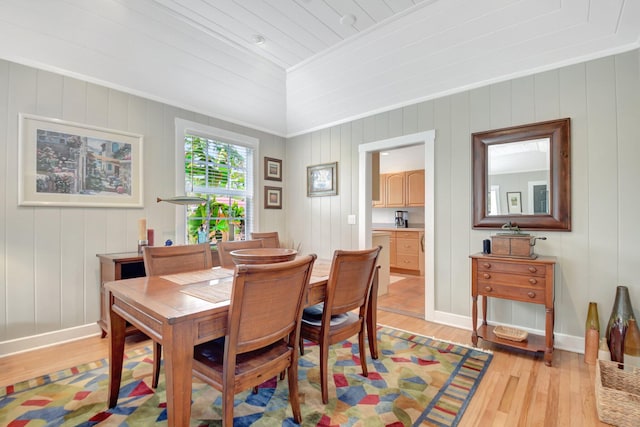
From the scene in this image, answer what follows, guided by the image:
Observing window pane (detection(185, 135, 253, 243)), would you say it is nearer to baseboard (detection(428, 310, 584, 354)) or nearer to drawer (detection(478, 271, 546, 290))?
baseboard (detection(428, 310, 584, 354))

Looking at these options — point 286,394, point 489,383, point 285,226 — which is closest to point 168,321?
point 286,394

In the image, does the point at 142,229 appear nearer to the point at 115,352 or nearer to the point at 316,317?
the point at 115,352

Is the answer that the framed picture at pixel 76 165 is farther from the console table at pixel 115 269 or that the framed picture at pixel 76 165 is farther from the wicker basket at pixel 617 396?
the wicker basket at pixel 617 396

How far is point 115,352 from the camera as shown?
1749 mm

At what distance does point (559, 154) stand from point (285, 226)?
3.47 meters

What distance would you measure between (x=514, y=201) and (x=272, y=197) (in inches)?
122

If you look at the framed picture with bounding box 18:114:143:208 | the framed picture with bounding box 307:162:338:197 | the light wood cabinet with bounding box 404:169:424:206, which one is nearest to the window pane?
the framed picture with bounding box 18:114:143:208

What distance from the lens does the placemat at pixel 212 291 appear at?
4.92ft

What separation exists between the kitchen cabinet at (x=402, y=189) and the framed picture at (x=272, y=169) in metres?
2.54

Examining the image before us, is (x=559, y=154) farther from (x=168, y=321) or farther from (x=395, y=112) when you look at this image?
(x=168, y=321)

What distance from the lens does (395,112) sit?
11.7 ft

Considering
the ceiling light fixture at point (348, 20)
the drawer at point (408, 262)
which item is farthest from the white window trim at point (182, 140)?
the drawer at point (408, 262)

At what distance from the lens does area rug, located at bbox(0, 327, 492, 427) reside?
1688 mm

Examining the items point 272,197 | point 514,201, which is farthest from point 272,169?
point 514,201
